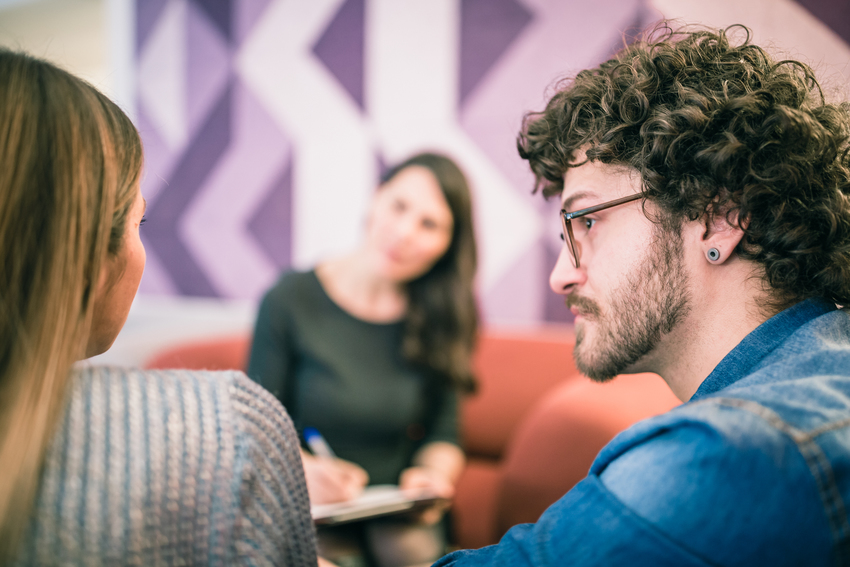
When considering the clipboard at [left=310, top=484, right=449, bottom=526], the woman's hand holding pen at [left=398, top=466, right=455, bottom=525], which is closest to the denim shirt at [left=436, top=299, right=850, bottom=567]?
the clipboard at [left=310, top=484, right=449, bottom=526]

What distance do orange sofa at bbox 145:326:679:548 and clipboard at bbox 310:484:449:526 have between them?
278 mm

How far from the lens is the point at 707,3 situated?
1846 millimetres

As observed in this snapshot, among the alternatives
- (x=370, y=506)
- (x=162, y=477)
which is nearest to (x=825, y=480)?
(x=162, y=477)

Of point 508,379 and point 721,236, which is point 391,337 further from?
point 721,236

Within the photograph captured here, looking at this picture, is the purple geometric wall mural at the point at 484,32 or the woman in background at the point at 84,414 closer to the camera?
the woman in background at the point at 84,414

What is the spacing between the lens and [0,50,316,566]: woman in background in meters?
0.48

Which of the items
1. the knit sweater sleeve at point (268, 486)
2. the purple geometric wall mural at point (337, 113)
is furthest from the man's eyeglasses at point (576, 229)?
the purple geometric wall mural at point (337, 113)

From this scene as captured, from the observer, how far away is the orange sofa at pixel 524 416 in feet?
4.72

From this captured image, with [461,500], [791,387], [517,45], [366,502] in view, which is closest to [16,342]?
[791,387]

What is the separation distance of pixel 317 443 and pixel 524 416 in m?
0.85

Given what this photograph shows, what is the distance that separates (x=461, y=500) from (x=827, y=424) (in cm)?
169

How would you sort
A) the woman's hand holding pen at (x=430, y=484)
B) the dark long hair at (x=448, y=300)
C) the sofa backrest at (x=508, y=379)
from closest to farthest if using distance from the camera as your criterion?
the woman's hand holding pen at (x=430, y=484), the dark long hair at (x=448, y=300), the sofa backrest at (x=508, y=379)

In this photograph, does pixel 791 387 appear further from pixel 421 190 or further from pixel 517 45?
pixel 517 45

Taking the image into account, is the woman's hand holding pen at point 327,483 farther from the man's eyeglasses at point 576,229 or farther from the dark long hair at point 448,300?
the man's eyeglasses at point 576,229
